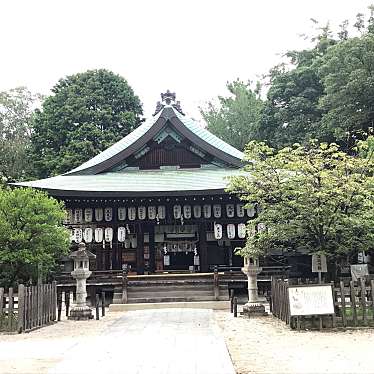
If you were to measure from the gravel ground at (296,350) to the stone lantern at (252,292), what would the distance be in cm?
214

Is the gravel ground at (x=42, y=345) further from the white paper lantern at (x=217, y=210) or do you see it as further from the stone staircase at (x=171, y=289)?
the white paper lantern at (x=217, y=210)

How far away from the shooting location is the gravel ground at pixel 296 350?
8.18m

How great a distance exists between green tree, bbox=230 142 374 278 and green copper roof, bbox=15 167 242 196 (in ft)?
20.2

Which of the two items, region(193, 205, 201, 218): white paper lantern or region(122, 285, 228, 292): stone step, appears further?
region(193, 205, 201, 218): white paper lantern

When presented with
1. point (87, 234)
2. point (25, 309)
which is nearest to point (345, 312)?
point (25, 309)

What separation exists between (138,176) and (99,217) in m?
3.10

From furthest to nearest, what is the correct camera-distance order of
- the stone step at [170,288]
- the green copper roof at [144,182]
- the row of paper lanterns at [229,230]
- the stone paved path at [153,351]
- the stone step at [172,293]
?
the row of paper lanterns at [229,230] < the green copper roof at [144,182] < the stone step at [170,288] < the stone step at [172,293] < the stone paved path at [153,351]

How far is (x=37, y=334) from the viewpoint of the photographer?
12.9 metres

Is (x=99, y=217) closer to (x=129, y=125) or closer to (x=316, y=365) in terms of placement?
(x=316, y=365)

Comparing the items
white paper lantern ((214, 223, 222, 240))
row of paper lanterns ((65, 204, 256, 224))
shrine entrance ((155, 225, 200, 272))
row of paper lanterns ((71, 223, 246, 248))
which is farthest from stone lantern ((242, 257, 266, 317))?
shrine entrance ((155, 225, 200, 272))

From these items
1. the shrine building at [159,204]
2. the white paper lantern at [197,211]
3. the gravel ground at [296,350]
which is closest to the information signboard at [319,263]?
the gravel ground at [296,350]

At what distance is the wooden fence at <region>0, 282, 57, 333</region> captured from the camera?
518 inches

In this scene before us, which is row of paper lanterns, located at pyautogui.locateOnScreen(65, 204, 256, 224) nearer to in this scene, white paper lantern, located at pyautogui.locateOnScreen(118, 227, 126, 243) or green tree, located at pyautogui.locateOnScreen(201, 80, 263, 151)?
white paper lantern, located at pyautogui.locateOnScreen(118, 227, 126, 243)

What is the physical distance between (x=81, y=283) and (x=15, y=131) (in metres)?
33.0
